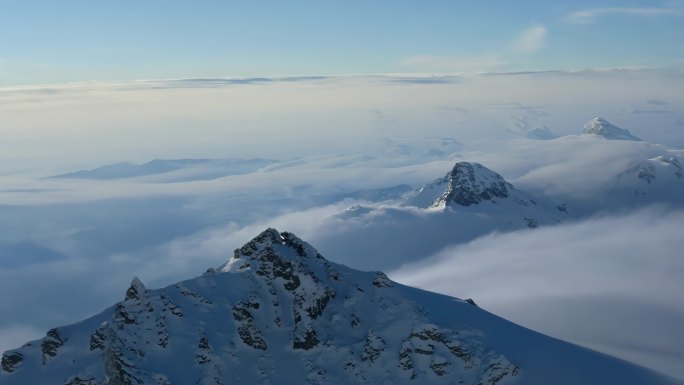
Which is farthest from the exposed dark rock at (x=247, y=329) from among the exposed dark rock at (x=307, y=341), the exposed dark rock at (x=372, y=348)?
the exposed dark rock at (x=372, y=348)

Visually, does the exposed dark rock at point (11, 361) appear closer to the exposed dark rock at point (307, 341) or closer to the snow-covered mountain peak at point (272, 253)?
the snow-covered mountain peak at point (272, 253)

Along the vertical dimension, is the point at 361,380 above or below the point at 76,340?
below

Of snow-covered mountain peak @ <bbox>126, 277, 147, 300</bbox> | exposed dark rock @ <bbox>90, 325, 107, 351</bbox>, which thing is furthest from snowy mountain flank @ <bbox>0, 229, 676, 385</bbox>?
snow-covered mountain peak @ <bbox>126, 277, 147, 300</bbox>

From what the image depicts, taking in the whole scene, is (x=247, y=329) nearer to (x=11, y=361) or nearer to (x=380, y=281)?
(x=380, y=281)

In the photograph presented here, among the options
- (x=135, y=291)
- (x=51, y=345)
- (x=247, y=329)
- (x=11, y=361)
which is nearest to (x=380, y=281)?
(x=247, y=329)

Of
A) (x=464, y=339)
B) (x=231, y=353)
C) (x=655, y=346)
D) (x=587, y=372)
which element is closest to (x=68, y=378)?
(x=231, y=353)

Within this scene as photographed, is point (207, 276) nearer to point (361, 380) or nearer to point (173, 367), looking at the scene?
point (173, 367)

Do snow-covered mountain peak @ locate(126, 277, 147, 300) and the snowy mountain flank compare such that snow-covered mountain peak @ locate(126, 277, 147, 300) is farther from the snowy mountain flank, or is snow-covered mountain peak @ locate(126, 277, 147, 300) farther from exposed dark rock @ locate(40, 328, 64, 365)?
exposed dark rock @ locate(40, 328, 64, 365)

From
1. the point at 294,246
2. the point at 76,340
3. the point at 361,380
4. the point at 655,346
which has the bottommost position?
the point at 655,346
